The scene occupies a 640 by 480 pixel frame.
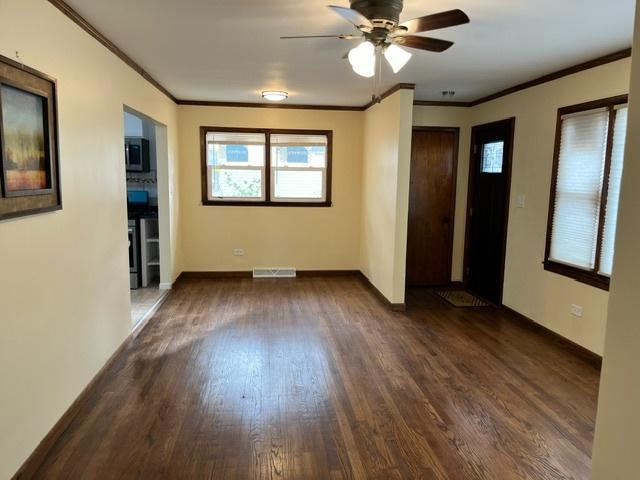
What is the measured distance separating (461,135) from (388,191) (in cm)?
152

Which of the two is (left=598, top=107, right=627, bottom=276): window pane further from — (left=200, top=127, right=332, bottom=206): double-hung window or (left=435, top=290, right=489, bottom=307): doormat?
(left=200, top=127, right=332, bottom=206): double-hung window

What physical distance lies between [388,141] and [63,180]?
345cm

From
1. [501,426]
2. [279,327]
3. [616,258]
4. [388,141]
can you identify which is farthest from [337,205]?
[616,258]

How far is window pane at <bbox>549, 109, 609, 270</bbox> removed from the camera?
349cm

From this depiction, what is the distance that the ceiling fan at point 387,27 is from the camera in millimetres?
2154

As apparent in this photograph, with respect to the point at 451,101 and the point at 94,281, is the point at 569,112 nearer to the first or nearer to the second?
the point at 451,101

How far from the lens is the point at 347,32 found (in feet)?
9.56

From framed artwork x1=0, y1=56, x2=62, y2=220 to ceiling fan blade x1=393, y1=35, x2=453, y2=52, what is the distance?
6.40ft

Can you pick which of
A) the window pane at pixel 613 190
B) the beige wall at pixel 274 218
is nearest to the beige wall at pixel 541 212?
the window pane at pixel 613 190

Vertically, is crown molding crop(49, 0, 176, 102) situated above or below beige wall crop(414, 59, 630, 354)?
above

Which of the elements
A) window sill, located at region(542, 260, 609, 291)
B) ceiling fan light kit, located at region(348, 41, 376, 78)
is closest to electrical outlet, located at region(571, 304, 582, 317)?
window sill, located at region(542, 260, 609, 291)

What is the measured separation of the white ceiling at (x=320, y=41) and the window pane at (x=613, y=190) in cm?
57

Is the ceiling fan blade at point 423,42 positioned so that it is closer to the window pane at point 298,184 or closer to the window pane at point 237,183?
the window pane at point 298,184

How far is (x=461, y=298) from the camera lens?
17.5ft
